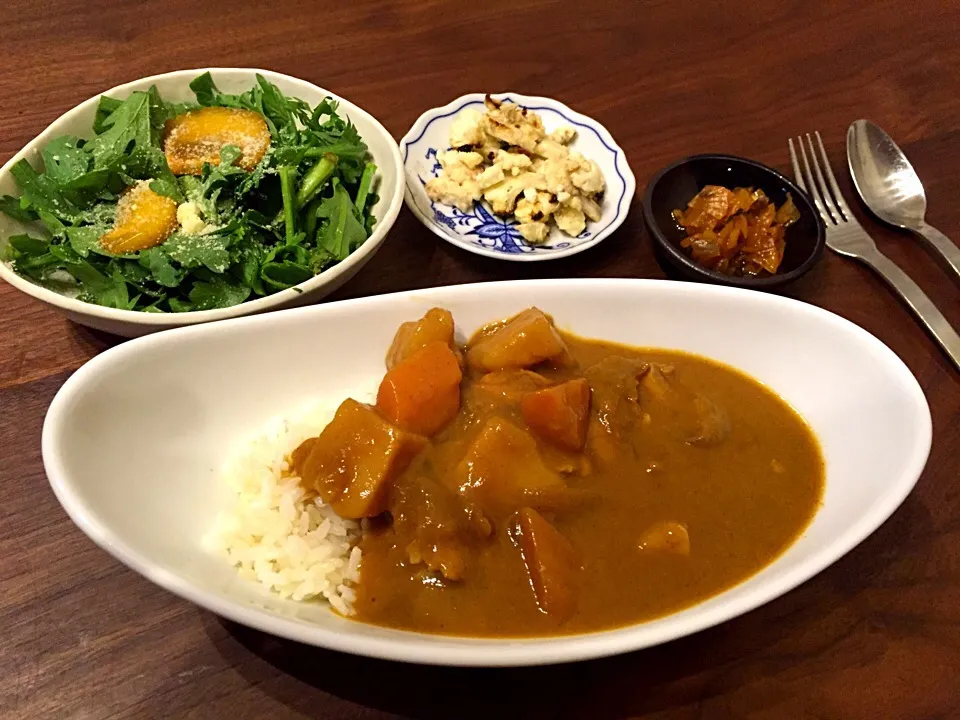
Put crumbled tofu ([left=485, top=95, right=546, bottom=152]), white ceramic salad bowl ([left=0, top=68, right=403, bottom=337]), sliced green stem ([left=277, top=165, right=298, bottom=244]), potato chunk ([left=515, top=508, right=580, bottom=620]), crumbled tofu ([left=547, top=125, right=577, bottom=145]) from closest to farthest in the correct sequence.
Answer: potato chunk ([left=515, top=508, right=580, bottom=620]) → white ceramic salad bowl ([left=0, top=68, right=403, bottom=337]) → sliced green stem ([left=277, top=165, right=298, bottom=244]) → crumbled tofu ([left=485, top=95, right=546, bottom=152]) → crumbled tofu ([left=547, top=125, right=577, bottom=145])

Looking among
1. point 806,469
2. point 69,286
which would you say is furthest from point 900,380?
point 69,286

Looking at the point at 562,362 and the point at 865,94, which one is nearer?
the point at 562,362

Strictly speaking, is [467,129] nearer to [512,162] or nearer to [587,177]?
[512,162]

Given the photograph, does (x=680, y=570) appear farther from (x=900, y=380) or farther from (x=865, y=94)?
(x=865, y=94)

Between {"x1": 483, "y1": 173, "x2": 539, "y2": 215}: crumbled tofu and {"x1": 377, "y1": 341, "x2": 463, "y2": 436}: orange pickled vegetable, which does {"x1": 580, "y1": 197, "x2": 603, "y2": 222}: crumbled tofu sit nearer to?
{"x1": 483, "y1": 173, "x2": 539, "y2": 215}: crumbled tofu

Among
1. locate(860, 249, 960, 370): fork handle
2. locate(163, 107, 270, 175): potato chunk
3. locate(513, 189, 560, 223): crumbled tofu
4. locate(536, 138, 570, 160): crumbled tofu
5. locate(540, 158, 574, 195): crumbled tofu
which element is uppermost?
locate(163, 107, 270, 175): potato chunk

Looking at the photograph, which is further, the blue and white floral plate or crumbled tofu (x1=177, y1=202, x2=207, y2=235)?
the blue and white floral plate

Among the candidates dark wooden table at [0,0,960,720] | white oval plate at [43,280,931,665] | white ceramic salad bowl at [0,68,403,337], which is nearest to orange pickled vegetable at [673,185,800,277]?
dark wooden table at [0,0,960,720]

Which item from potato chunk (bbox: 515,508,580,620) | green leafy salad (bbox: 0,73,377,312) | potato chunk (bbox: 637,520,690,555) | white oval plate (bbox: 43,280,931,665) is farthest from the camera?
green leafy salad (bbox: 0,73,377,312)
